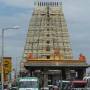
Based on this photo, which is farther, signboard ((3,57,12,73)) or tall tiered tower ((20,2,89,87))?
tall tiered tower ((20,2,89,87))

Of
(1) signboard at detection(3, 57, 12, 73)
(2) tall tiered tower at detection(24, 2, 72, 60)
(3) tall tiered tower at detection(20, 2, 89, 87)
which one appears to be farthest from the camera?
(2) tall tiered tower at detection(24, 2, 72, 60)

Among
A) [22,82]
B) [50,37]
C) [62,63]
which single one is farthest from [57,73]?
[22,82]

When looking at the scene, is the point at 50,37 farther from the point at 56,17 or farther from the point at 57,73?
the point at 57,73

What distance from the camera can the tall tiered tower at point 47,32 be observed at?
178m

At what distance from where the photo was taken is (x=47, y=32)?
183750 mm

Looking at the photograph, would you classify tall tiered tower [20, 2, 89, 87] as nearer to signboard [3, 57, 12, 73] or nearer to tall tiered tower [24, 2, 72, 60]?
tall tiered tower [24, 2, 72, 60]

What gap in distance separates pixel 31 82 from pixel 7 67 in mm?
5215

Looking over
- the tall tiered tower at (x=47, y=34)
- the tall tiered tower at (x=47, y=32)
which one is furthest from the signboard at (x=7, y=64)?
the tall tiered tower at (x=47, y=32)

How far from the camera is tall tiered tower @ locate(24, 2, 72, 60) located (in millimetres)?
178375

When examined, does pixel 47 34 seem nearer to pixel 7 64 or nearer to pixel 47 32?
pixel 47 32

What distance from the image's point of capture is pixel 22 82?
68.3 meters

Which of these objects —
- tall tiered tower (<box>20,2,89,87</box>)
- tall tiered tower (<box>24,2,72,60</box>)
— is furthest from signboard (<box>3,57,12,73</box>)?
tall tiered tower (<box>24,2,72,60</box>)

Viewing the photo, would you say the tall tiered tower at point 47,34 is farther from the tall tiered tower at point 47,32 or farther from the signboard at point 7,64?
the signboard at point 7,64

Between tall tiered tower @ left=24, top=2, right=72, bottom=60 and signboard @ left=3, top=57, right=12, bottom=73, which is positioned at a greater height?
tall tiered tower @ left=24, top=2, right=72, bottom=60
